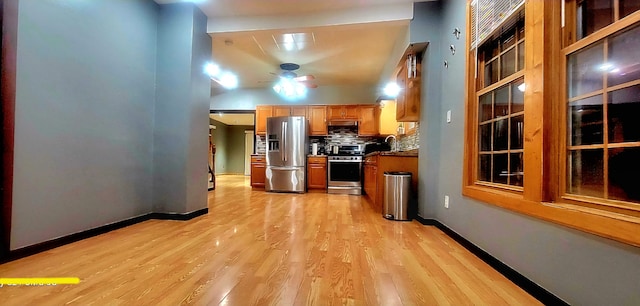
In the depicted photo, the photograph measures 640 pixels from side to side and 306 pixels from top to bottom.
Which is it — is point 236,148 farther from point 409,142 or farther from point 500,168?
point 500,168

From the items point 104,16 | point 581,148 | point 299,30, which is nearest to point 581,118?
point 581,148

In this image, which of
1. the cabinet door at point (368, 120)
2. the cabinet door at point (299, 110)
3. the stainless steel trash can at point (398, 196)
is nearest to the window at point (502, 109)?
the stainless steel trash can at point (398, 196)

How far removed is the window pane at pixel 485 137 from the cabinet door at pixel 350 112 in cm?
434

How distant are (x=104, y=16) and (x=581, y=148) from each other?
385 cm

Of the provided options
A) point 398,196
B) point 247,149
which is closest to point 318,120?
point 398,196

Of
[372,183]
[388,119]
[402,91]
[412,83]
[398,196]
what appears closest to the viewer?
[398,196]

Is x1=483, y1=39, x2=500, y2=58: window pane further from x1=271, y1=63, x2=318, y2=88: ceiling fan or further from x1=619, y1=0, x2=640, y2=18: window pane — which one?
x1=271, y1=63, x2=318, y2=88: ceiling fan

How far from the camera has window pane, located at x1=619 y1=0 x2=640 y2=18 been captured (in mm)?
1176

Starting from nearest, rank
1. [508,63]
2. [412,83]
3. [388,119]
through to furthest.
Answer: [508,63] → [412,83] → [388,119]

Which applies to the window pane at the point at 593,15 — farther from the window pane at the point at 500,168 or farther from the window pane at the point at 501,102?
the window pane at the point at 500,168

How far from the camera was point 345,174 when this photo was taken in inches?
245

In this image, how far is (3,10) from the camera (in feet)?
6.37

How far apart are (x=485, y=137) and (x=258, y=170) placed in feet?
17.2

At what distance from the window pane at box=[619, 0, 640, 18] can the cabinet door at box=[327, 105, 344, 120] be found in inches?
218
